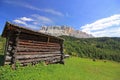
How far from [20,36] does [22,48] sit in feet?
3.77

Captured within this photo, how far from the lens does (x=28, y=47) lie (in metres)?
16.2

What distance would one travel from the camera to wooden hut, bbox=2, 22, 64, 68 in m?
14.4

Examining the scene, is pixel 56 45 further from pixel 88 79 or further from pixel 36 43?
pixel 88 79

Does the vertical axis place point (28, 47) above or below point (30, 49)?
above

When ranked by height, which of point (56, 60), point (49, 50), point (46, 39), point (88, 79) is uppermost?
point (46, 39)

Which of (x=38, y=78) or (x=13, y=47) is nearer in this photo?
(x=38, y=78)

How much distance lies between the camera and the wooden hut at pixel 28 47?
14428 millimetres

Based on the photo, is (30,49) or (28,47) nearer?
(28,47)

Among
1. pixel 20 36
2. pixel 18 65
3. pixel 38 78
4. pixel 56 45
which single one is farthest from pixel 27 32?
pixel 56 45

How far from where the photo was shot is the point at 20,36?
602 inches

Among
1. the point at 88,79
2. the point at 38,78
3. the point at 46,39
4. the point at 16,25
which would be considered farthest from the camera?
the point at 46,39

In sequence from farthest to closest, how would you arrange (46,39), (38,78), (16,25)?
(46,39) → (16,25) → (38,78)

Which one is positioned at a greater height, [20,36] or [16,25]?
[16,25]

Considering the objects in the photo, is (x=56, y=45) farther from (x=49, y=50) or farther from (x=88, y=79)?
(x=88, y=79)
